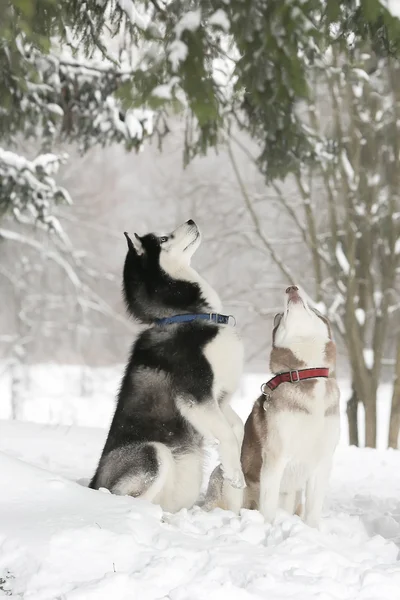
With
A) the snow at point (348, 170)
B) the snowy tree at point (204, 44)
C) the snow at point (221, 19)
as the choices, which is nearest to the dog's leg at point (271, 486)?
the snowy tree at point (204, 44)

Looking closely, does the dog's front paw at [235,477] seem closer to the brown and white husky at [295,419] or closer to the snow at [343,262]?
the brown and white husky at [295,419]

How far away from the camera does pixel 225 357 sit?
3.82 m

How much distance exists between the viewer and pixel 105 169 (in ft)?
76.1

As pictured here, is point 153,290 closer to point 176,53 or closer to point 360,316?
point 176,53

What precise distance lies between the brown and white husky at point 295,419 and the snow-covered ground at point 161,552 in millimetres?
196

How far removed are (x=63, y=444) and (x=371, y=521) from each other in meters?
3.49

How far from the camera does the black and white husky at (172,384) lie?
12.5 feet

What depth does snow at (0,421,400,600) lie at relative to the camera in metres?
2.72

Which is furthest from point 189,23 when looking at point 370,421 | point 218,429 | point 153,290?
point 370,421

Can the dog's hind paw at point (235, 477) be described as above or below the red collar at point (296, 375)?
below

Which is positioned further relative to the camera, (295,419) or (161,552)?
(295,419)

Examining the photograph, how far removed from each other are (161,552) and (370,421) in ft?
23.7

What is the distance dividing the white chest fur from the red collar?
0.22 m

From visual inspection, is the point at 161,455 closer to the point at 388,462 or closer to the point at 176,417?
the point at 176,417
